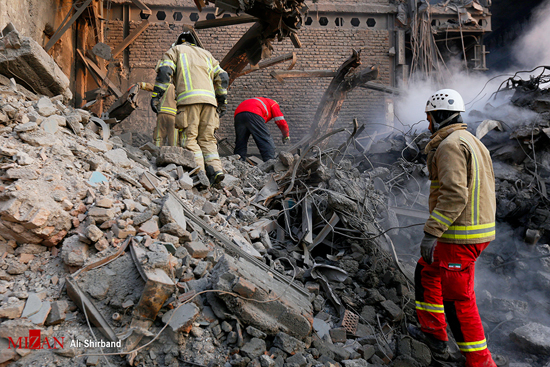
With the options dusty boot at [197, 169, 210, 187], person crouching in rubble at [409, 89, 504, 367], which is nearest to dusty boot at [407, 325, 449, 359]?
person crouching in rubble at [409, 89, 504, 367]

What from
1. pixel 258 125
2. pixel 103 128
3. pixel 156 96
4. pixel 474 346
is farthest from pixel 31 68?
pixel 474 346

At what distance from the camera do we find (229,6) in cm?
526

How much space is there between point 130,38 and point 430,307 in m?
9.42

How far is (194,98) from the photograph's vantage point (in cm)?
411

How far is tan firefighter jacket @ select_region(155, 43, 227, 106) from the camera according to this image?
4121 mm

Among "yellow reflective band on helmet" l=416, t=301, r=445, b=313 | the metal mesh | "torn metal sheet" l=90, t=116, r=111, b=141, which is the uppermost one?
"torn metal sheet" l=90, t=116, r=111, b=141

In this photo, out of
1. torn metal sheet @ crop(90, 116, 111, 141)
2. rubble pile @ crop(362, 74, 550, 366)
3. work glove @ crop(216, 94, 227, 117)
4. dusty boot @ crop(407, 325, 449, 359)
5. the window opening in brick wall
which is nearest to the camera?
dusty boot @ crop(407, 325, 449, 359)

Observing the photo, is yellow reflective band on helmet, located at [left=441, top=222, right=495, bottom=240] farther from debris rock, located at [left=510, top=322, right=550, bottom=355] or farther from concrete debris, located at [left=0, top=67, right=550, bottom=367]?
debris rock, located at [left=510, top=322, right=550, bottom=355]

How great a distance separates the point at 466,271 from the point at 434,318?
0.45 meters

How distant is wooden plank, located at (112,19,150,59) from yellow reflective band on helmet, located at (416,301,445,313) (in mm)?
9218

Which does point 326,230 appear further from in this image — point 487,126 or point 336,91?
point 336,91

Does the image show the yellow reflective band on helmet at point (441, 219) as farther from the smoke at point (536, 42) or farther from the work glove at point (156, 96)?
the smoke at point (536, 42)

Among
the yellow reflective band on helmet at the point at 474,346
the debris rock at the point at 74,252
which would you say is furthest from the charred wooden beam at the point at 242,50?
the yellow reflective band on helmet at the point at 474,346

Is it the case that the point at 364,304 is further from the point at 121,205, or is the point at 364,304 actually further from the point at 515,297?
the point at 121,205
